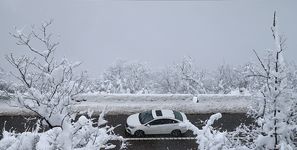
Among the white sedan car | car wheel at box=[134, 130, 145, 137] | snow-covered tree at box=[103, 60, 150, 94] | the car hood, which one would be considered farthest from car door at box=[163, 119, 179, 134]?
snow-covered tree at box=[103, 60, 150, 94]

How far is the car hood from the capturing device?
60.9 feet

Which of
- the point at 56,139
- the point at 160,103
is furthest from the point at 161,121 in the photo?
the point at 56,139

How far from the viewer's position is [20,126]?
19172mm

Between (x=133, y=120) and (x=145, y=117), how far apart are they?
2.03 feet

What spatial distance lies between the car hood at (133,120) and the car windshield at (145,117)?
0.18 m

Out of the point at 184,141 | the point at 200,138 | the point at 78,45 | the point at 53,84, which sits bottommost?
the point at 184,141

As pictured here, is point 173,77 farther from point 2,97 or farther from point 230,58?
point 230,58

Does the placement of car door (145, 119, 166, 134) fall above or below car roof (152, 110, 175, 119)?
below

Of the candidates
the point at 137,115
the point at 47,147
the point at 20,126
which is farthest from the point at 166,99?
the point at 47,147

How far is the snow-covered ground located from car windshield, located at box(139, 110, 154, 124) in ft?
4.77

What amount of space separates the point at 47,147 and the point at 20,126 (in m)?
11.8

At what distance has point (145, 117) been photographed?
19125 millimetres

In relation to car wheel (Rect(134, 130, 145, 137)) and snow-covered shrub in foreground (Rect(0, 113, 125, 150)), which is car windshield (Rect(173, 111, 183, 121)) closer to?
car wheel (Rect(134, 130, 145, 137))

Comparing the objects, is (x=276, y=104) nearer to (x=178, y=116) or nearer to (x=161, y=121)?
(x=161, y=121)
